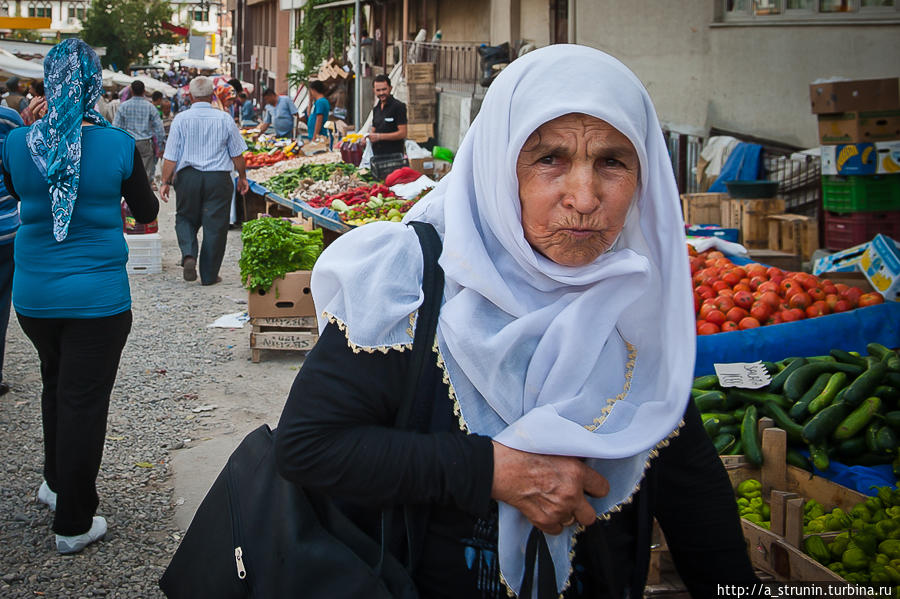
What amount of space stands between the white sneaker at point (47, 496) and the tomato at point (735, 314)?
3875 mm

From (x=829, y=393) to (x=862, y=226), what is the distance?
167 inches

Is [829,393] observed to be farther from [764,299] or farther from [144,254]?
[144,254]

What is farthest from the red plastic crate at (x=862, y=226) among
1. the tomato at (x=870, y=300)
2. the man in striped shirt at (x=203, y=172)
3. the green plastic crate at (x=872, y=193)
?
the man in striped shirt at (x=203, y=172)

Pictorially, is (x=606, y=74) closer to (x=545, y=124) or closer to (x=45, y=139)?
(x=545, y=124)

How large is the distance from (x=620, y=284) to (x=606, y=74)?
1.27 feet

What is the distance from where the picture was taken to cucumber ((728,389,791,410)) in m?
4.29

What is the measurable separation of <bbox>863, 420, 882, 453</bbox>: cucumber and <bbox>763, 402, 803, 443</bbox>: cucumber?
0.27m

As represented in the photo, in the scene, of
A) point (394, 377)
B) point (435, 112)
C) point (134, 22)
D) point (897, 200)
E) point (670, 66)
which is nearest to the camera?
point (394, 377)

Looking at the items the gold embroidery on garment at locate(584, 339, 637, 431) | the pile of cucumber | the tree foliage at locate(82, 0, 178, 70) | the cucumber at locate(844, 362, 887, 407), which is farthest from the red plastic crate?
the tree foliage at locate(82, 0, 178, 70)

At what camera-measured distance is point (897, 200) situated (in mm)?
7824

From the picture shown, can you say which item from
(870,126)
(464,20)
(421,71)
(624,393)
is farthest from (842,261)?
(464,20)

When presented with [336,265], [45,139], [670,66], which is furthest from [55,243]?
[670,66]

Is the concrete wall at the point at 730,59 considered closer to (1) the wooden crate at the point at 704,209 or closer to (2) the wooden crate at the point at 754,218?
(1) the wooden crate at the point at 704,209

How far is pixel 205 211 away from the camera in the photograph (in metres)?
9.83
